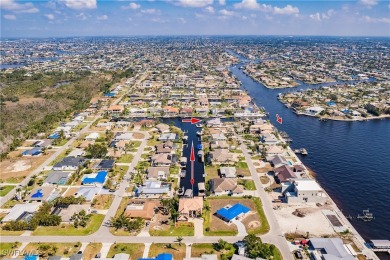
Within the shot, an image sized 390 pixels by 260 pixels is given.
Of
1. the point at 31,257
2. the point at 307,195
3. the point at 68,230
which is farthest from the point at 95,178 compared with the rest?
the point at 307,195

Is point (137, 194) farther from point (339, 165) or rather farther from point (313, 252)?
point (339, 165)

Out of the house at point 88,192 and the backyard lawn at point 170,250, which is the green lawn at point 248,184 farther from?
the house at point 88,192

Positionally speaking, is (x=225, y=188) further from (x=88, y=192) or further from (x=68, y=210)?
(x=68, y=210)

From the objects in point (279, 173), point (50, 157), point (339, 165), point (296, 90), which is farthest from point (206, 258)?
point (296, 90)

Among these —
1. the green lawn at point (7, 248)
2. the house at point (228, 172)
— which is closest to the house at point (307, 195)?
the house at point (228, 172)

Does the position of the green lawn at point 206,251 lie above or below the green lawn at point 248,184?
below

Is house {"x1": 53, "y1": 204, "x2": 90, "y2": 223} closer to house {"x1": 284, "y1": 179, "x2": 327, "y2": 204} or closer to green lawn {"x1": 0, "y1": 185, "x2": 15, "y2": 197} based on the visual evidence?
green lawn {"x1": 0, "y1": 185, "x2": 15, "y2": 197}

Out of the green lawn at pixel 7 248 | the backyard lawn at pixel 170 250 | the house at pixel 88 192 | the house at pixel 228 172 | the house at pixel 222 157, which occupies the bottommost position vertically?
the green lawn at pixel 7 248
